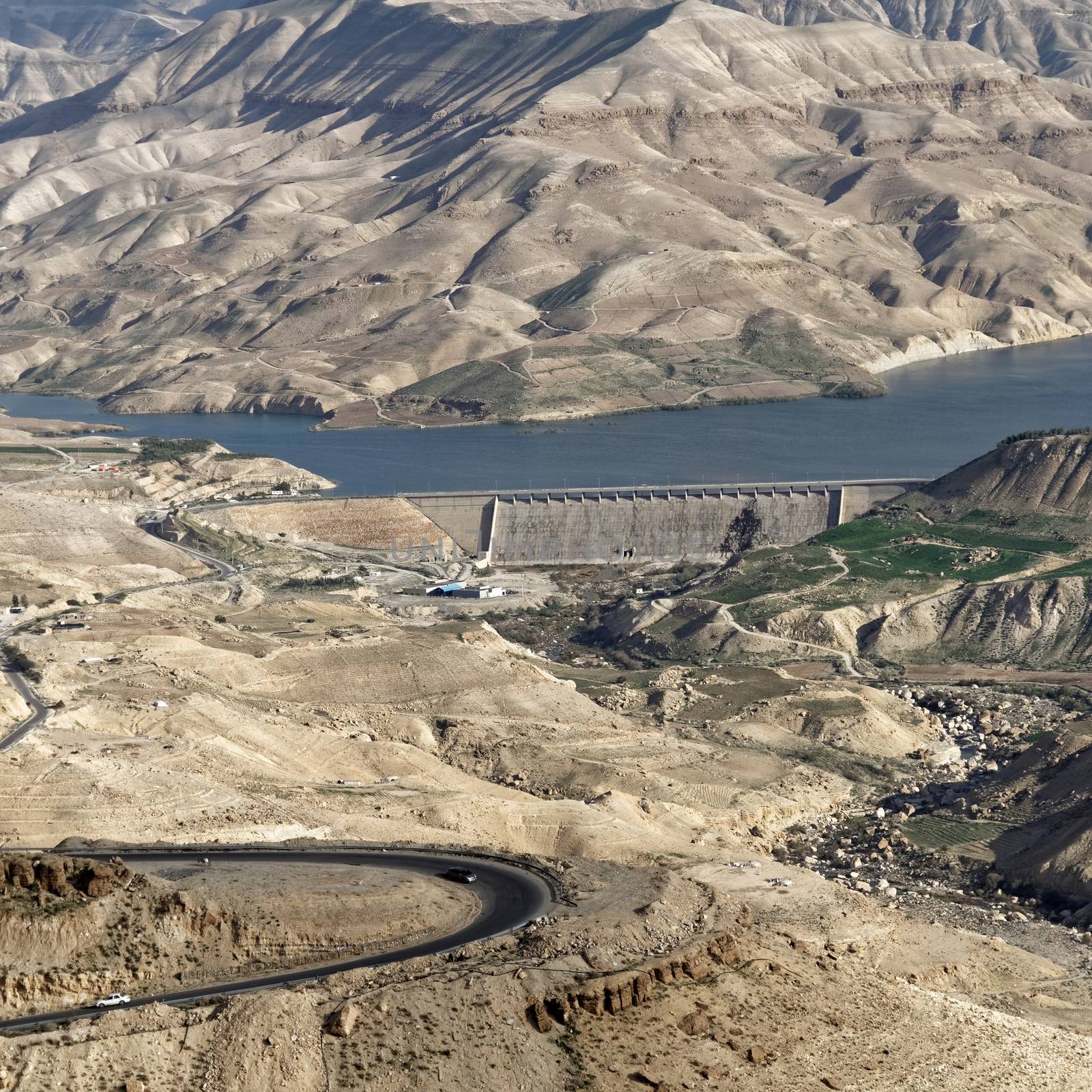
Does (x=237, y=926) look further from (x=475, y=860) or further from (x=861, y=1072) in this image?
(x=861, y=1072)

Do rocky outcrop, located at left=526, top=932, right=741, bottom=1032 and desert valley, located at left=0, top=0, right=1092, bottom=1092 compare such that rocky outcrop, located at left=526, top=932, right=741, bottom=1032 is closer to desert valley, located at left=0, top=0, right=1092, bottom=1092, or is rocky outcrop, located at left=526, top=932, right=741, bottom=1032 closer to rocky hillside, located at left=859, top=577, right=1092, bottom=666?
desert valley, located at left=0, top=0, right=1092, bottom=1092

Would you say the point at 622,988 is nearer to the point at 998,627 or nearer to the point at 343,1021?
the point at 343,1021

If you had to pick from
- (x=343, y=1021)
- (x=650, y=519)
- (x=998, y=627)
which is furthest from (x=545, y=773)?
(x=650, y=519)

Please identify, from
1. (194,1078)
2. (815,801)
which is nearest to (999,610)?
(815,801)

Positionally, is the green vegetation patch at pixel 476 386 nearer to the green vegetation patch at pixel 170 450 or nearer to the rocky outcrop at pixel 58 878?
the green vegetation patch at pixel 170 450

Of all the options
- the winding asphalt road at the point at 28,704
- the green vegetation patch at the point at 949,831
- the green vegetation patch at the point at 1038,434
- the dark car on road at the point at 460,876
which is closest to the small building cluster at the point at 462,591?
the green vegetation patch at the point at 1038,434

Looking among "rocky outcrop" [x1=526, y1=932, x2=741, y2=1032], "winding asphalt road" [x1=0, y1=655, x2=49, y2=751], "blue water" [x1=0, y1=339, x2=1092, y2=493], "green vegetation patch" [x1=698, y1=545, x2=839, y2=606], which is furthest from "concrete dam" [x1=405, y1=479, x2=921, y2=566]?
"rocky outcrop" [x1=526, y1=932, x2=741, y2=1032]
